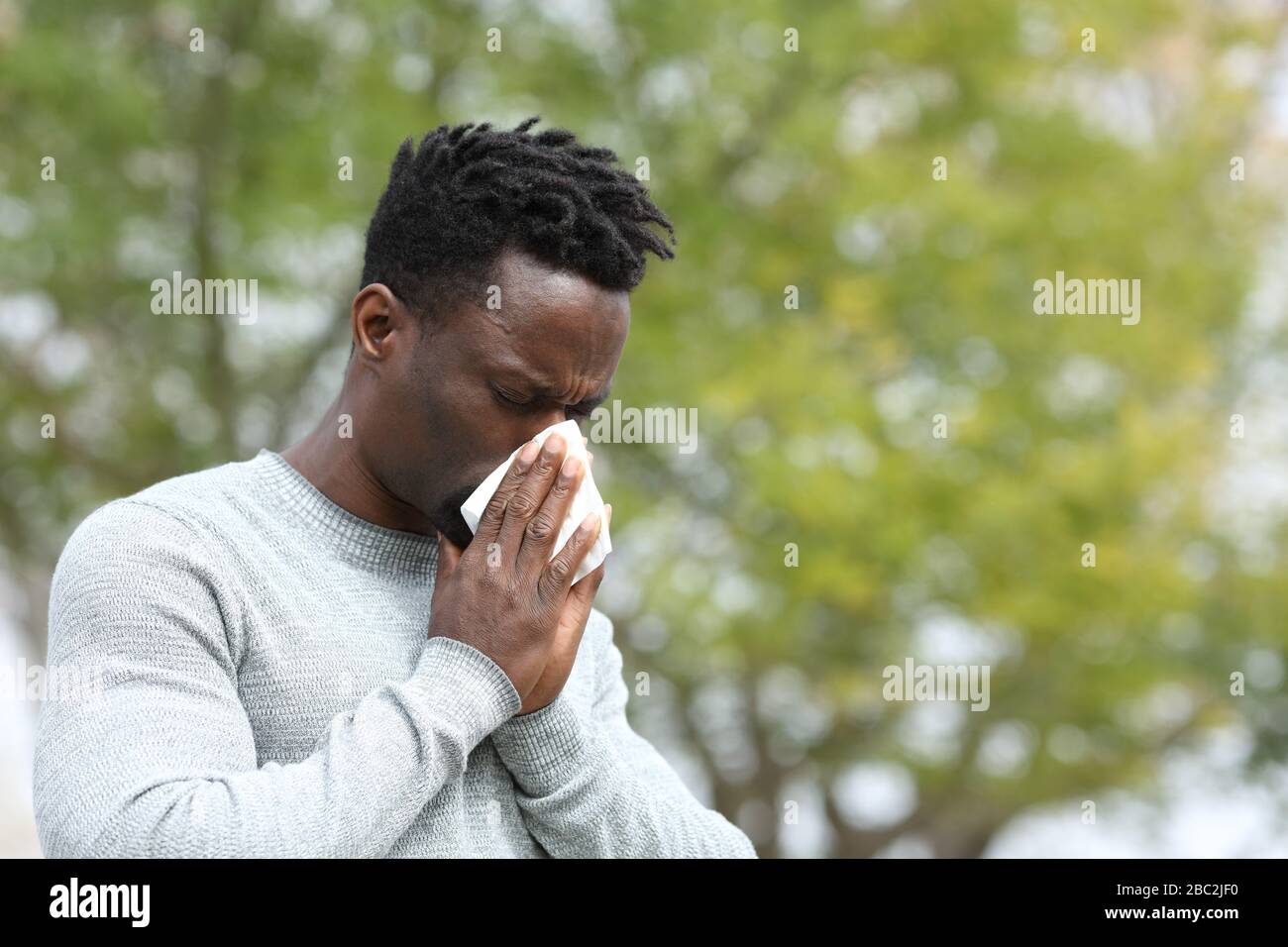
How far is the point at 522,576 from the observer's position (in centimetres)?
221

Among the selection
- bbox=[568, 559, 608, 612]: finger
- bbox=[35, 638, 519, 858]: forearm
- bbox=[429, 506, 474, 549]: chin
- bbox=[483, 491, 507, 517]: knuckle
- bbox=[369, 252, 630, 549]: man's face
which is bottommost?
bbox=[35, 638, 519, 858]: forearm

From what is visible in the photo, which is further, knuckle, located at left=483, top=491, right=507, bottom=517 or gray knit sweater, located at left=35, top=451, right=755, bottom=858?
knuckle, located at left=483, top=491, right=507, bottom=517

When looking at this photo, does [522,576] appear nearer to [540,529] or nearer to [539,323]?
[540,529]

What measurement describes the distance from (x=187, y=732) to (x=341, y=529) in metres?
0.51

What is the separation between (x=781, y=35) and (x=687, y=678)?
4.57m

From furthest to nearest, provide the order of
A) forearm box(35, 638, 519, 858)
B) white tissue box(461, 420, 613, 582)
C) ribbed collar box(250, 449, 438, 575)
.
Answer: ribbed collar box(250, 449, 438, 575) < white tissue box(461, 420, 613, 582) < forearm box(35, 638, 519, 858)

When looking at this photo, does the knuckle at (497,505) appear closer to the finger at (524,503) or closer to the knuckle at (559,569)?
the finger at (524,503)

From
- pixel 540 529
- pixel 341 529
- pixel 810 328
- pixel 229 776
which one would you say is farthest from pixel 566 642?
pixel 810 328

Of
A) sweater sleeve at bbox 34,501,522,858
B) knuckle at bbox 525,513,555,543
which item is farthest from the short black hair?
sweater sleeve at bbox 34,501,522,858

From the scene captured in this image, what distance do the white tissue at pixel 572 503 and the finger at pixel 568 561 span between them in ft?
0.03

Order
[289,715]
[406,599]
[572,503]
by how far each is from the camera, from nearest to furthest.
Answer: [289,715], [572,503], [406,599]

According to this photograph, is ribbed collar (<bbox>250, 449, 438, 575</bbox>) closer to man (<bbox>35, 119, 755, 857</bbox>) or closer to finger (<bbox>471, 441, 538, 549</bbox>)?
man (<bbox>35, 119, 755, 857</bbox>)

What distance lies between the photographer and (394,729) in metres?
2.03

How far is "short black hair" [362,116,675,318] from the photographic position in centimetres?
234
